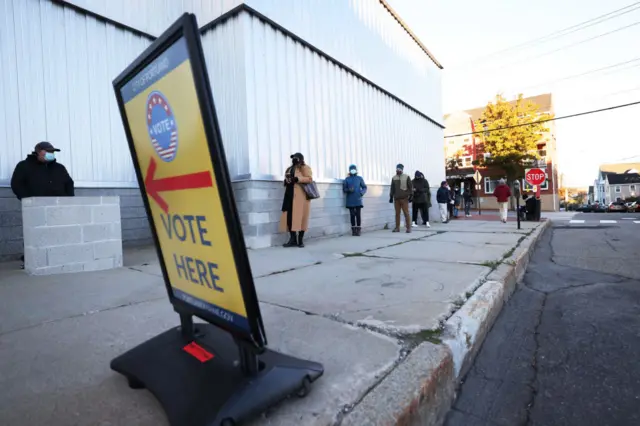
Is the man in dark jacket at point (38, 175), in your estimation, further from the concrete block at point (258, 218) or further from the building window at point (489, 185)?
the building window at point (489, 185)

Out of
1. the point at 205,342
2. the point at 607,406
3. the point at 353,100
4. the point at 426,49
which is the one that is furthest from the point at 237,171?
the point at 426,49

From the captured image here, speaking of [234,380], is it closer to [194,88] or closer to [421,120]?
[194,88]

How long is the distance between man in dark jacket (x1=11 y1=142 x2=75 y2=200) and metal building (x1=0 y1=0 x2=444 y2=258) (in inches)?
38.6

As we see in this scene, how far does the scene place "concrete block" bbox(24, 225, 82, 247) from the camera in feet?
13.4

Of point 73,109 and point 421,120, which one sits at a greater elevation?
point 421,120

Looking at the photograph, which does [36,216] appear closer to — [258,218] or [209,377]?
[258,218]

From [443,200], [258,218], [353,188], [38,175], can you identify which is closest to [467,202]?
[443,200]

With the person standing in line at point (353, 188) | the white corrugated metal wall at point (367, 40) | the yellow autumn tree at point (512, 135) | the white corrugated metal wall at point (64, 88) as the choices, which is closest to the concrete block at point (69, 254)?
the white corrugated metal wall at point (64, 88)

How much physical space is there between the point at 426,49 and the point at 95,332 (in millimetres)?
15039

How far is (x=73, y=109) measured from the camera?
6000mm

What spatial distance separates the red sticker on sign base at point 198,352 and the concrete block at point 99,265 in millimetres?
3556

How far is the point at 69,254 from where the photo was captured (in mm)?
4273

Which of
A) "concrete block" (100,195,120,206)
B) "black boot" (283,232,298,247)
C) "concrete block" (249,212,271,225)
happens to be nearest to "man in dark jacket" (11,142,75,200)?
"concrete block" (100,195,120,206)

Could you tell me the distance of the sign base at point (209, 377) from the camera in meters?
1.25
